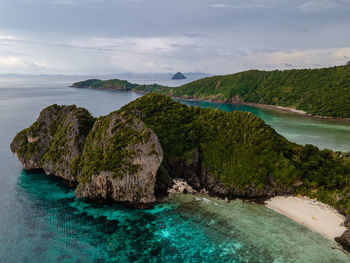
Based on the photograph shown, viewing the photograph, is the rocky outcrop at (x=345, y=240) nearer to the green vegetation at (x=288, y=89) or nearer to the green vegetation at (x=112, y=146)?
the green vegetation at (x=112, y=146)

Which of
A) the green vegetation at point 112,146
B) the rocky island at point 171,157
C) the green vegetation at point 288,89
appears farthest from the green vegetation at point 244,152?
the green vegetation at point 288,89

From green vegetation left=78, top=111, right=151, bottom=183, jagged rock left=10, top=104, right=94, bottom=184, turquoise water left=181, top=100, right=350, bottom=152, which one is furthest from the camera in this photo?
turquoise water left=181, top=100, right=350, bottom=152

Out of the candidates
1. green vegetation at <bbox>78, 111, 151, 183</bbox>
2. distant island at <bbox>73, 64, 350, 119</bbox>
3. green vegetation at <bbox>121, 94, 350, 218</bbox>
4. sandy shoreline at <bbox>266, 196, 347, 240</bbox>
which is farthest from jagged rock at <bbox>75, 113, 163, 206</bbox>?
distant island at <bbox>73, 64, 350, 119</bbox>

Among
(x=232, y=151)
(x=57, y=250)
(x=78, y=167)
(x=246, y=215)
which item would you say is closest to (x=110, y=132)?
(x=78, y=167)

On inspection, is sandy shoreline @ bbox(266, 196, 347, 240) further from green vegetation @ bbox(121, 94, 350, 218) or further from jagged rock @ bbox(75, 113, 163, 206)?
jagged rock @ bbox(75, 113, 163, 206)

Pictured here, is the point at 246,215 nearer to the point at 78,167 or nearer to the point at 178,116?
the point at 178,116

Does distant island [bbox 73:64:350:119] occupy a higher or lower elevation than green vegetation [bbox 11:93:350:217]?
higher
